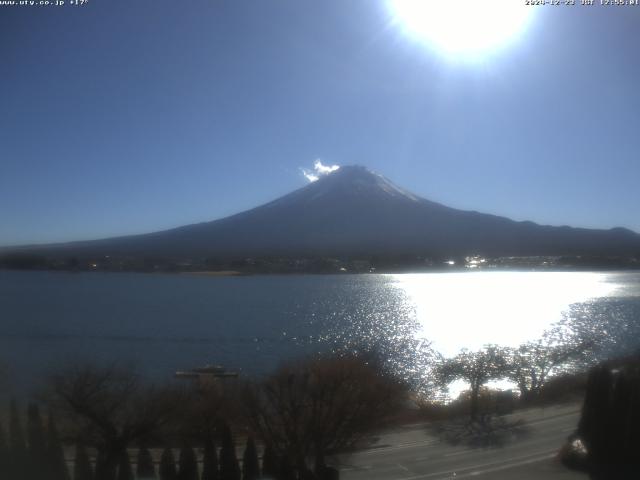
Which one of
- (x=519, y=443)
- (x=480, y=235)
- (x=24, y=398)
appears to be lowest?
(x=519, y=443)

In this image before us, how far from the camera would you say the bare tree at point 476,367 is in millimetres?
5516

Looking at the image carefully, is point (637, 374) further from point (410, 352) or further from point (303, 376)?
point (410, 352)

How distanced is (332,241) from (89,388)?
18391 mm

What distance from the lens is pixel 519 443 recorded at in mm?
3867

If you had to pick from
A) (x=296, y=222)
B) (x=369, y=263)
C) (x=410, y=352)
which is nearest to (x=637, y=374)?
(x=410, y=352)

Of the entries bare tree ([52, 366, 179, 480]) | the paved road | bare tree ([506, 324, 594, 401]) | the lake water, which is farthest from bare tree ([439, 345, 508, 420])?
bare tree ([52, 366, 179, 480])

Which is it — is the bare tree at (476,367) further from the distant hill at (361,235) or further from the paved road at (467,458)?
the distant hill at (361,235)

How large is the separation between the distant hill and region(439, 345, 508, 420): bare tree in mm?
7094

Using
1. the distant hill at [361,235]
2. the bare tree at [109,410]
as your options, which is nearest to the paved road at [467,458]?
the bare tree at [109,410]

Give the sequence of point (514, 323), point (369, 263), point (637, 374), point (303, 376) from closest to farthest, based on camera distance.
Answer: point (637, 374) → point (303, 376) → point (514, 323) → point (369, 263)

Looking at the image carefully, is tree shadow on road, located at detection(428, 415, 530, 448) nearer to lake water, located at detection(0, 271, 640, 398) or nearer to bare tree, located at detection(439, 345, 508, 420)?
bare tree, located at detection(439, 345, 508, 420)

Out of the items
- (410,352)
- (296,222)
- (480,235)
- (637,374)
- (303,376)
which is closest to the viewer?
(637,374)

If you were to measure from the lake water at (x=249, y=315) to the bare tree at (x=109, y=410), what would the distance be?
1004 millimetres

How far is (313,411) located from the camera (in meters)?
3.85
